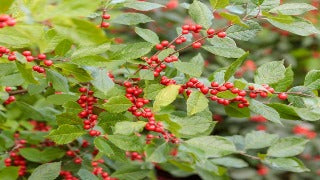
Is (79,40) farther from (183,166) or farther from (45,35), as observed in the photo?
(183,166)

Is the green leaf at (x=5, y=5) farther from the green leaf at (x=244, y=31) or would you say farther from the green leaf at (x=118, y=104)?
the green leaf at (x=244, y=31)

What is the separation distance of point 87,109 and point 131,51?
24cm

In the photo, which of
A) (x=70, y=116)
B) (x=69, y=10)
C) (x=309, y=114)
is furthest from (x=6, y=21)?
(x=309, y=114)

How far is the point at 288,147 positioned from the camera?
1753 millimetres

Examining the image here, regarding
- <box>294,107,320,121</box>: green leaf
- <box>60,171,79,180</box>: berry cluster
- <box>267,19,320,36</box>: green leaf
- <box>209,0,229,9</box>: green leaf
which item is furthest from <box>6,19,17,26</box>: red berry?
<box>60,171,79,180</box>: berry cluster

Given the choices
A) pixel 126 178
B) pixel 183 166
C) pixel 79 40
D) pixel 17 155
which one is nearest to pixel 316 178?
pixel 183 166

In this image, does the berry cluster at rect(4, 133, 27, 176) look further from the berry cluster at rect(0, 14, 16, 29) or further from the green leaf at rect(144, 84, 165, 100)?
the berry cluster at rect(0, 14, 16, 29)

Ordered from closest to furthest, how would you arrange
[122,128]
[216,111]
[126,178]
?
1. [122,128]
2. [126,178]
3. [216,111]

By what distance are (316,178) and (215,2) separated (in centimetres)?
272

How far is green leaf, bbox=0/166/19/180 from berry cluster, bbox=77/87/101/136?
1.20 feet

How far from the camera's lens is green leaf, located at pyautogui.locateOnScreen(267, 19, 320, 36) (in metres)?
1.34

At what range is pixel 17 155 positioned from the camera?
1.99 metres

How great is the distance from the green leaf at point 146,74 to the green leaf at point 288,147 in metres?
0.62

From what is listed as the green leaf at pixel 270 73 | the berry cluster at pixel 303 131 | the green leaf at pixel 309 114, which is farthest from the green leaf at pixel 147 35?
the berry cluster at pixel 303 131
